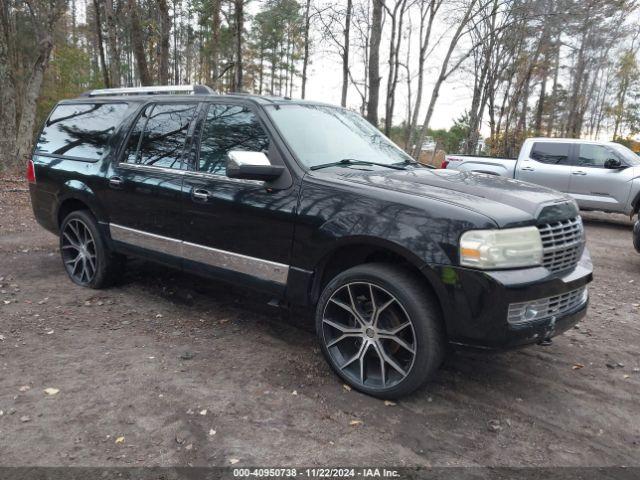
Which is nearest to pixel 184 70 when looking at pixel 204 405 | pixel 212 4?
pixel 212 4

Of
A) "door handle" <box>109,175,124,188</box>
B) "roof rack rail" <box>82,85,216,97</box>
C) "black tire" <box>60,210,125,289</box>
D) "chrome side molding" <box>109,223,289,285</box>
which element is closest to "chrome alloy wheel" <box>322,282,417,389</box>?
"chrome side molding" <box>109,223,289,285</box>

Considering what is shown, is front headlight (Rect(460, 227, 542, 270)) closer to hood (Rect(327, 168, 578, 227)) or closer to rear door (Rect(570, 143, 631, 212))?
hood (Rect(327, 168, 578, 227))

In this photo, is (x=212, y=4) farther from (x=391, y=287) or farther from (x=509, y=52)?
(x=391, y=287)

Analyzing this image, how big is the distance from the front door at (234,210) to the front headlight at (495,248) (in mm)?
1252

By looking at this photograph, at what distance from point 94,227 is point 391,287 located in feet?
11.2

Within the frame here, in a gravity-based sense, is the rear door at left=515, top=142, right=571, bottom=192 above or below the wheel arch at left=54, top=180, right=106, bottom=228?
above

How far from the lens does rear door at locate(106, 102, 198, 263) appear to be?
4246 millimetres

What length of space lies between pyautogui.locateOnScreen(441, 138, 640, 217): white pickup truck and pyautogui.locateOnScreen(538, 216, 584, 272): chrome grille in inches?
337

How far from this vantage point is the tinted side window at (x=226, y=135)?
3840mm

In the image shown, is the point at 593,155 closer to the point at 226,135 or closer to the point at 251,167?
the point at 226,135

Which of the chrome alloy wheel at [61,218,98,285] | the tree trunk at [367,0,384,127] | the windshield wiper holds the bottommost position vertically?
the chrome alloy wheel at [61,218,98,285]

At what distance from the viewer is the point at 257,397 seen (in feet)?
10.4

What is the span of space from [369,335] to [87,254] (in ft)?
11.3

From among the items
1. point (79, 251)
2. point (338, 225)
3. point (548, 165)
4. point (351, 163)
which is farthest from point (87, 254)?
point (548, 165)
